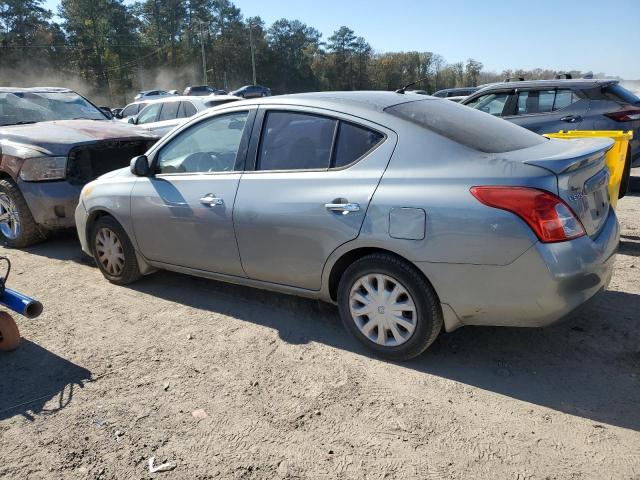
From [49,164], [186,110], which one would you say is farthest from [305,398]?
[186,110]

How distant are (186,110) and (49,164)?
246 inches

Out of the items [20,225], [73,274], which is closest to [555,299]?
[73,274]

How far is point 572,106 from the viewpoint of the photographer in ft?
25.9

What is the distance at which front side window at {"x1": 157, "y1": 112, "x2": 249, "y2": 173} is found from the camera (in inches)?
159

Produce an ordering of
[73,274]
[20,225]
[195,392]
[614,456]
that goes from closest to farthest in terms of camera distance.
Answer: [614,456] → [195,392] → [73,274] → [20,225]

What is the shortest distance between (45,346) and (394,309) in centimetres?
254

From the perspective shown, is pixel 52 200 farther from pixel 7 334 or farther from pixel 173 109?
pixel 173 109

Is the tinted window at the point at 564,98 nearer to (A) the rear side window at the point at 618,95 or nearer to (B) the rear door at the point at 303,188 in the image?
(A) the rear side window at the point at 618,95

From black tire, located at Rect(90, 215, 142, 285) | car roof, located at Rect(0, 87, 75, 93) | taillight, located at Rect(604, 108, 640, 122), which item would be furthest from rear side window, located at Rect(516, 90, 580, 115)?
car roof, located at Rect(0, 87, 75, 93)

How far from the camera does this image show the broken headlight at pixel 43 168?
578 cm

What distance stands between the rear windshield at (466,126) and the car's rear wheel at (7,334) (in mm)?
2989

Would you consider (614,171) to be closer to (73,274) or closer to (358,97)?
(358,97)

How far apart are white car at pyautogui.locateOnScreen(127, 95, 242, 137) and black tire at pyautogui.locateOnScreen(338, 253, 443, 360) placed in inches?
333

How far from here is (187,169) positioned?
4.33 metres
